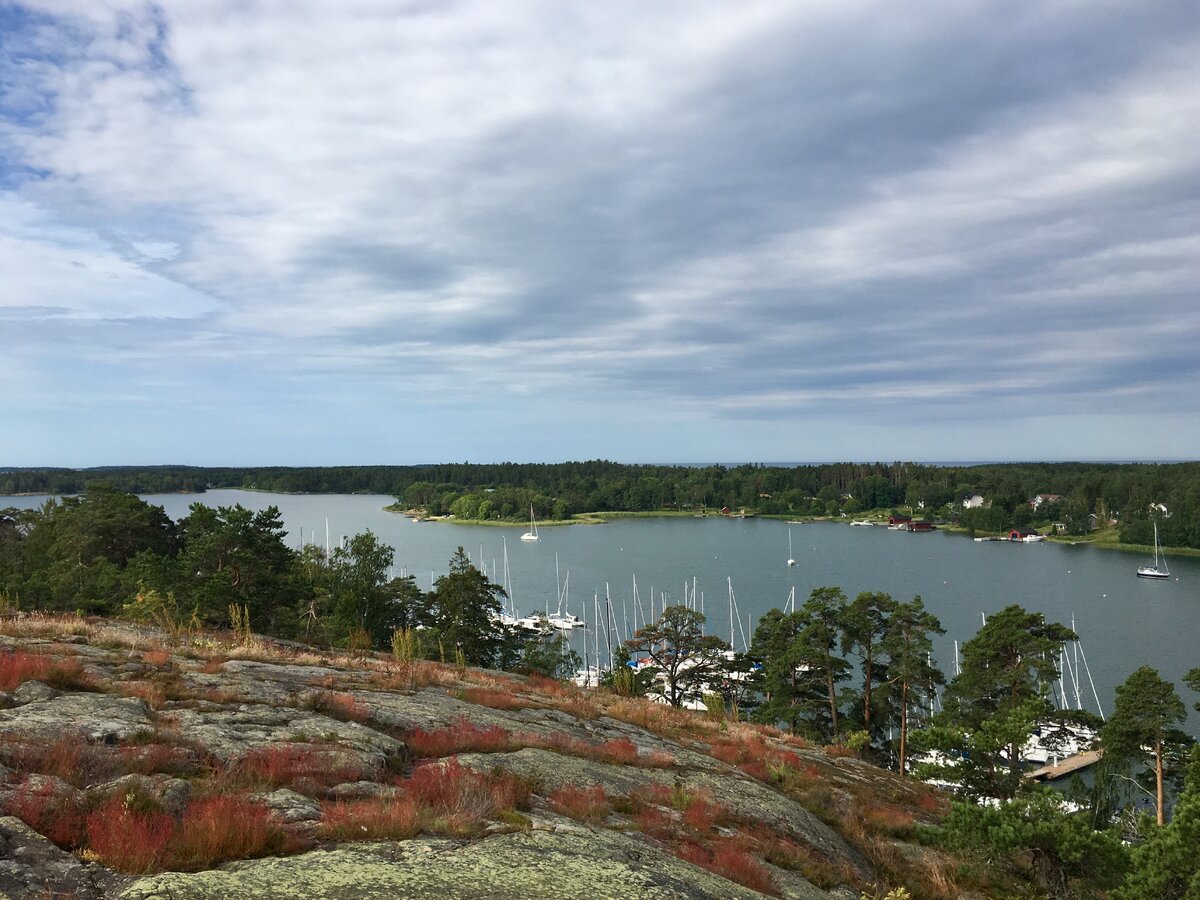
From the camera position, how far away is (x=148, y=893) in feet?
12.3

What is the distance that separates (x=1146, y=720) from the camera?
82.8 ft

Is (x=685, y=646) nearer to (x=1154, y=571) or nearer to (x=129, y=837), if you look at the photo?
(x=129, y=837)

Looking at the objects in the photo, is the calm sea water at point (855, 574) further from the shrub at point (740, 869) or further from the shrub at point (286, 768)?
the shrub at point (286, 768)

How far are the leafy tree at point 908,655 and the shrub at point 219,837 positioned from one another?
30220mm

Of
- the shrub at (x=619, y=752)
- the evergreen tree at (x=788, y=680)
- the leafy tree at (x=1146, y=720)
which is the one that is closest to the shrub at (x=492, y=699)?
the shrub at (x=619, y=752)

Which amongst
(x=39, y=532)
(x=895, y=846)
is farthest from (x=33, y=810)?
(x=39, y=532)

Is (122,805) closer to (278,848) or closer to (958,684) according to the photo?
(278,848)

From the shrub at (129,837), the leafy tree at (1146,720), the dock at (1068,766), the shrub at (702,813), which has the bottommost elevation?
the dock at (1068,766)

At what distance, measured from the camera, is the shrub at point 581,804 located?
22.0 feet

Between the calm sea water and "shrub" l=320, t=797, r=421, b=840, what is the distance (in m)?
56.1

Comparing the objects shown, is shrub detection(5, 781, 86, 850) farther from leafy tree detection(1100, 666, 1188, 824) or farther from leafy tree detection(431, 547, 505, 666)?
leafy tree detection(431, 547, 505, 666)

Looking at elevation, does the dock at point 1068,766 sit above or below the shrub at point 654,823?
below

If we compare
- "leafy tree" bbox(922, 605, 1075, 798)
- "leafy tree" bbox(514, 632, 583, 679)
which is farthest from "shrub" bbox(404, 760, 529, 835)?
"leafy tree" bbox(514, 632, 583, 679)

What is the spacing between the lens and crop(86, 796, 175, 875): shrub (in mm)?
4102
